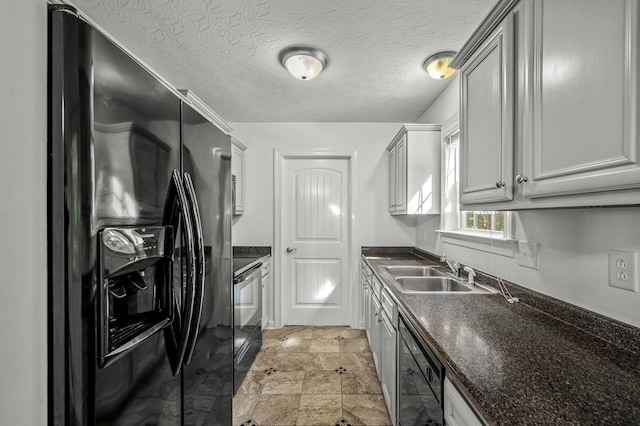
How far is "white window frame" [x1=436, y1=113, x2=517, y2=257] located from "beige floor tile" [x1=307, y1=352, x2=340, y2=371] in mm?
1474

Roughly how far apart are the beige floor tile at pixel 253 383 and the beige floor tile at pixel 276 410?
11 centimetres

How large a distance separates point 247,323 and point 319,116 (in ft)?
7.51

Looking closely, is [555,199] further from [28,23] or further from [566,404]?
[28,23]

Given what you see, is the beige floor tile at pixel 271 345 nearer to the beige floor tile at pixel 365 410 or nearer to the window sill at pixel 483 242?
the beige floor tile at pixel 365 410

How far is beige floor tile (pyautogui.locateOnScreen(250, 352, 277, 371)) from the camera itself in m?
2.55

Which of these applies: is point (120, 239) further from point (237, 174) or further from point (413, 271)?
point (237, 174)

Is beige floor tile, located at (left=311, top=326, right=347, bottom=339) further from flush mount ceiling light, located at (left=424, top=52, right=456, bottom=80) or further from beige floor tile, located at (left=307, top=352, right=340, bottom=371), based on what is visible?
flush mount ceiling light, located at (left=424, top=52, right=456, bottom=80)

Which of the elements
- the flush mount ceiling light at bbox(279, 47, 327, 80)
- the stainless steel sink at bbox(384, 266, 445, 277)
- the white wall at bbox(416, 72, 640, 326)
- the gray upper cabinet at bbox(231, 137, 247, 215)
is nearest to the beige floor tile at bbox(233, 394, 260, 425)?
the stainless steel sink at bbox(384, 266, 445, 277)

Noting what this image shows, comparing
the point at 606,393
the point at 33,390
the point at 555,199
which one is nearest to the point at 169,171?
the point at 33,390

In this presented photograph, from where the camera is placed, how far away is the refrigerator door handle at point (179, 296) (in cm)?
93

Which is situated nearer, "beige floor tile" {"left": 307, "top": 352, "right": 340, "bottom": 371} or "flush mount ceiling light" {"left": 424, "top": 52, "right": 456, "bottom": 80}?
"flush mount ceiling light" {"left": 424, "top": 52, "right": 456, "bottom": 80}

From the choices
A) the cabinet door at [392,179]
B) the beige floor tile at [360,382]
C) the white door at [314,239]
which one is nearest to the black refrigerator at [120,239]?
the beige floor tile at [360,382]

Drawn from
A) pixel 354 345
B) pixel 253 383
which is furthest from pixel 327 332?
pixel 253 383

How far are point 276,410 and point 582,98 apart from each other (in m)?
2.31
